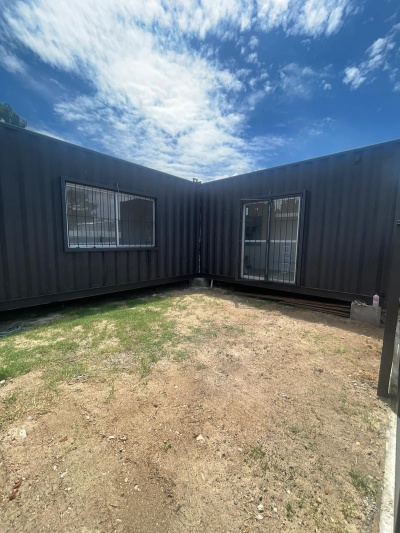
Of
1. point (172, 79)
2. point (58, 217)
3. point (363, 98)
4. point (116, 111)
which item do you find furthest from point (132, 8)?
point (363, 98)

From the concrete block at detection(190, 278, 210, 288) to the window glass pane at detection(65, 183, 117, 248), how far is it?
102 inches

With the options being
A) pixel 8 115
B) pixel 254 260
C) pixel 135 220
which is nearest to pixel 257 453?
pixel 254 260

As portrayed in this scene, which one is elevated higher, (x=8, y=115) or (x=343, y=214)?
(x=8, y=115)

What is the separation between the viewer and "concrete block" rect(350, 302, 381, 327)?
12.1 feet

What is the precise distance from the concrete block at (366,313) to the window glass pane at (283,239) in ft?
4.17

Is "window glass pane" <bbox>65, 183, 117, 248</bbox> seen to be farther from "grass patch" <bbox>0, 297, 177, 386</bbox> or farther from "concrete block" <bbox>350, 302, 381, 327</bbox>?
"concrete block" <bbox>350, 302, 381, 327</bbox>

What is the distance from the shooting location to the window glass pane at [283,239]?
4.92 meters

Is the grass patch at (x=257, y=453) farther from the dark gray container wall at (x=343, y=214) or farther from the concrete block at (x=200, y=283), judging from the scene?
the concrete block at (x=200, y=283)

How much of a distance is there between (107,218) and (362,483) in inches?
195

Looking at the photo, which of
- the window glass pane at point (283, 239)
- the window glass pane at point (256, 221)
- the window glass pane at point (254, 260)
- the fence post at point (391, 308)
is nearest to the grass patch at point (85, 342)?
the fence post at point (391, 308)

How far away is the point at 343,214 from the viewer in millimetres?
4160

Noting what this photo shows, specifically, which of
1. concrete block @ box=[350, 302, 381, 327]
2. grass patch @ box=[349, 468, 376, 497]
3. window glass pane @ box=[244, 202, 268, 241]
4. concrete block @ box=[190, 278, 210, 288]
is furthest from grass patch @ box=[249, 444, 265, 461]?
concrete block @ box=[190, 278, 210, 288]

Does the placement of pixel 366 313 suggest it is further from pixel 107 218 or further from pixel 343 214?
pixel 107 218

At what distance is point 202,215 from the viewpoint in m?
6.43
